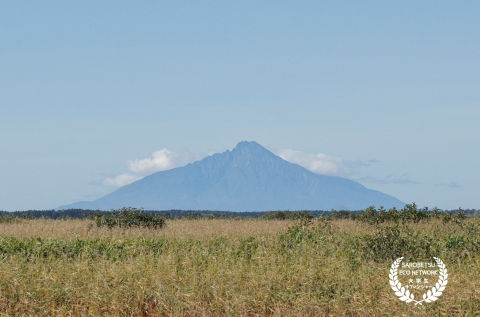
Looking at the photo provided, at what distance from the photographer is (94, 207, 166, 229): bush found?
74.5 ft

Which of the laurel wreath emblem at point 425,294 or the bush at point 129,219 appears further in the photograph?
the bush at point 129,219

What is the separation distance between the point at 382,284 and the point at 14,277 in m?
8.45

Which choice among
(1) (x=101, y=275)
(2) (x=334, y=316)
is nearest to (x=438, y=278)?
(2) (x=334, y=316)

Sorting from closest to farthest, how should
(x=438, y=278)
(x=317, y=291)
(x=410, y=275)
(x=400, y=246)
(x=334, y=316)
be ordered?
(x=334, y=316) < (x=317, y=291) < (x=438, y=278) < (x=410, y=275) < (x=400, y=246)

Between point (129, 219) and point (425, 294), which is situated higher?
point (129, 219)

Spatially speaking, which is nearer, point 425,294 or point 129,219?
Answer: point 425,294

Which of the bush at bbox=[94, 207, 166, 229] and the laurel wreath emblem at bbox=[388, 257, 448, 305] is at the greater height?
the bush at bbox=[94, 207, 166, 229]

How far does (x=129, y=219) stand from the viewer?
2300 cm

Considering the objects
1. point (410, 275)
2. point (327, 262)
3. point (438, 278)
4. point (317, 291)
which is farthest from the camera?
point (327, 262)

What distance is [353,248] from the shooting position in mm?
14250

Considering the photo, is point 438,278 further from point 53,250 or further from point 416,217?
point 416,217

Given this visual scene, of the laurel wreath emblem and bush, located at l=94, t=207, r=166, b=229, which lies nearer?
the laurel wreath emblem

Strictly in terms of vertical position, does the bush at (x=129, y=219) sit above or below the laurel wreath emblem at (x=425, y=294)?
above

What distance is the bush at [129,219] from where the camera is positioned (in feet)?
74.5
